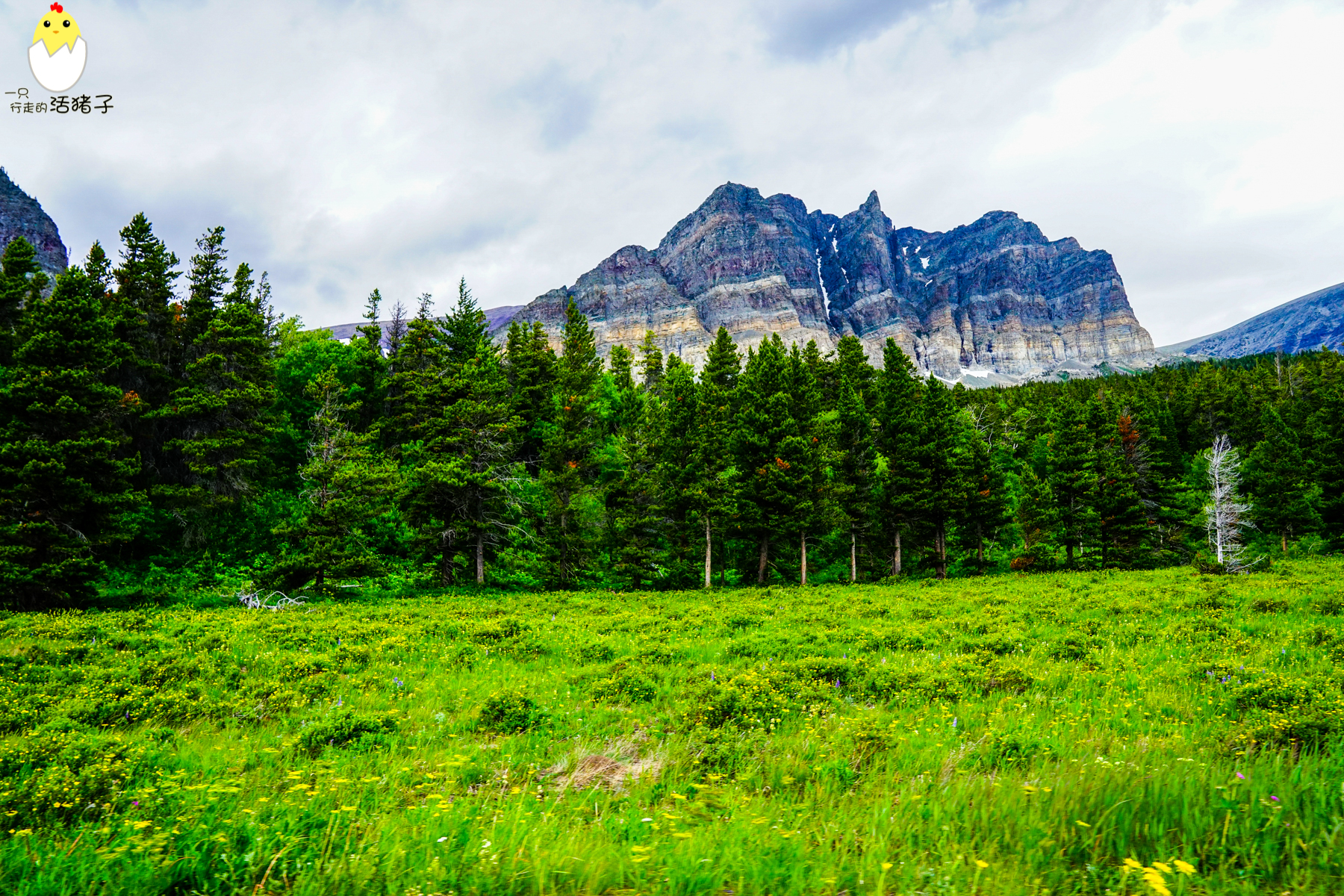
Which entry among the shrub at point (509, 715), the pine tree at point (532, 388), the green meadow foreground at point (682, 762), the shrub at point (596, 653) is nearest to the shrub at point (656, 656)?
the green meadow foreground at point (682, 762)

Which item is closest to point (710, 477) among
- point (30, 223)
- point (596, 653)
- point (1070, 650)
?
point (596, 653)

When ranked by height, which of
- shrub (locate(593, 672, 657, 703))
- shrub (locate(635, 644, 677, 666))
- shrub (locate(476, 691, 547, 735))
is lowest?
shrub (locate(635, 644, 677, 666))

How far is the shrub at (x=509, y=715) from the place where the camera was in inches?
263

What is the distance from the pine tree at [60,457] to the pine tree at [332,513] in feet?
19.8

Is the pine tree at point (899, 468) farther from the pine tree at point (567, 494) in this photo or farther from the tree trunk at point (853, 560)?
the pine tree at point (567, 494)

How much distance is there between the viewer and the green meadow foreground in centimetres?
290

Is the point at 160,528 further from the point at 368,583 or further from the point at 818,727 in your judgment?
Result: the point at 818,727

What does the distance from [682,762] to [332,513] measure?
79.4 ft

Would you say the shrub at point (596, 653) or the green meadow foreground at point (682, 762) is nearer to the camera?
the green meadow foreground at point (682, 762)

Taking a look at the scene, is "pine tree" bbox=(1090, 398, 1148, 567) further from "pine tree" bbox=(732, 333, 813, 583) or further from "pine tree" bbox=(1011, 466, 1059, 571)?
"pine tree" bbox=(732, 333, 813, 583)

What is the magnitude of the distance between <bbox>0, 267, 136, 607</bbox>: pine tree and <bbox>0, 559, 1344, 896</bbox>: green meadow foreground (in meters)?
9.95

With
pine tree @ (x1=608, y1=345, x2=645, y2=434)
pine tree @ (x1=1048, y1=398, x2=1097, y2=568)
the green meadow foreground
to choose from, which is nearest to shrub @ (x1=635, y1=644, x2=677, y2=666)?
the green meadow foreground

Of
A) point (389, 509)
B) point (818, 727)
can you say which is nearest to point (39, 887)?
point (818, 727)

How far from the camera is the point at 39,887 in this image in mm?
2557
